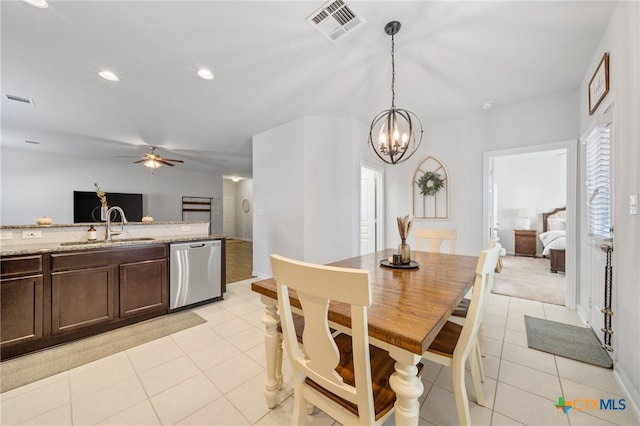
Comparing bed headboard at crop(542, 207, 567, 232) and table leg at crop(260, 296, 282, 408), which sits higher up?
bed headboard at crop(542, 207, 567, 232)

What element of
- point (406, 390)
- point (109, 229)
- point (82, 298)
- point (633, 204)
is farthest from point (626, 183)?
point (109, 229)

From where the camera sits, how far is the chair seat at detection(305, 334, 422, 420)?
3.15 feet

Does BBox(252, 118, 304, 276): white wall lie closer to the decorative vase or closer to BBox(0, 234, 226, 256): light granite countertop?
BBox(0, 234, 226, 256): light granite countertop

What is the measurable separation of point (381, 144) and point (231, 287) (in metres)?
3.19

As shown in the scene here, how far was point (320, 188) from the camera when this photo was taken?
3.77m

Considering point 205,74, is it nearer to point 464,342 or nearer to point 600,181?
point 464,342

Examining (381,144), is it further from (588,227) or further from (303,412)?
(588,227)

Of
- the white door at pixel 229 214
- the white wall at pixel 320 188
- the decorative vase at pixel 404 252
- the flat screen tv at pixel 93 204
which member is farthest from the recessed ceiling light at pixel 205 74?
the white door at pixel 229 214

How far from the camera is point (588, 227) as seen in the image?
2.50 metres

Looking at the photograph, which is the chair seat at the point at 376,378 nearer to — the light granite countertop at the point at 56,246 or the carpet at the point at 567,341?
the carpet at the point at 567,341

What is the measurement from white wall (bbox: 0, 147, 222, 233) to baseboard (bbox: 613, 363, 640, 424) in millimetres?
9110

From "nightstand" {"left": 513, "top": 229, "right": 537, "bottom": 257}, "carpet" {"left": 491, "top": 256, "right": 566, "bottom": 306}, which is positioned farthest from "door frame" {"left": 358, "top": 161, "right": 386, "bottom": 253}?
"nightstand" {"left": 513, "top": 229, "right": 537, "bottom": 257}

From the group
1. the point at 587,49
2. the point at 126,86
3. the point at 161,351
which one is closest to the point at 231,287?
the point at 161,351

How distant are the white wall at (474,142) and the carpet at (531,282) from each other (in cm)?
83
